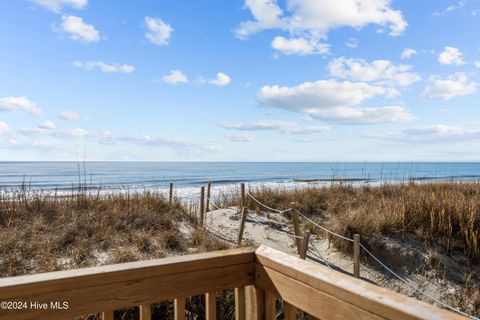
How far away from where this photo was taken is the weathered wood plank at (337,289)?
3.50ft

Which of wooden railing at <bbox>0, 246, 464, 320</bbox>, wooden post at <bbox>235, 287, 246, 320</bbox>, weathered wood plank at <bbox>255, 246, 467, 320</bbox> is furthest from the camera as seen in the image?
wooden post at <bbox>235, 287, 246, 320</bbox>

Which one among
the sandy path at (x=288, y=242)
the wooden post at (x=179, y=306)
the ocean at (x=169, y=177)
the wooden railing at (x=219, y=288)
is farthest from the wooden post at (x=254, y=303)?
the ocean at (x=169, y=177)

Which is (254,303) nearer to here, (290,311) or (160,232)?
(290,311)

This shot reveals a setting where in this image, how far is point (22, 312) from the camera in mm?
1306

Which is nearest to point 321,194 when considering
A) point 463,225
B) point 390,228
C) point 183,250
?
point 390,228

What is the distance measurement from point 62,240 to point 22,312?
640 centimetres

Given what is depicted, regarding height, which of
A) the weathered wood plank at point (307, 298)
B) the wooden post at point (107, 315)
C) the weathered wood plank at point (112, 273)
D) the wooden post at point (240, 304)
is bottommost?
the wooden post at point (240, 304)

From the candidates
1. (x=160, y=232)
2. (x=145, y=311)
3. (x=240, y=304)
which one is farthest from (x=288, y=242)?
(x=145, y=311)

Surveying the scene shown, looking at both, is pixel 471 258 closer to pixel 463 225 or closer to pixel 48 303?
pixel 463 225

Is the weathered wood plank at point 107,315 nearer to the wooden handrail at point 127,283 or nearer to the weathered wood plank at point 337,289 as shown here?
the wooden handrail at point 127,283

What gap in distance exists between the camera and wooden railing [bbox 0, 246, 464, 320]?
120 cm

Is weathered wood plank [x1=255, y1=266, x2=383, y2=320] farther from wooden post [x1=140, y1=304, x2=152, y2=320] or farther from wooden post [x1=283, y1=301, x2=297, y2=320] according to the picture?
wooden post [x1=140, y1=304, x2=152, y2=320]

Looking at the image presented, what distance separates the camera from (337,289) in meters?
1.26

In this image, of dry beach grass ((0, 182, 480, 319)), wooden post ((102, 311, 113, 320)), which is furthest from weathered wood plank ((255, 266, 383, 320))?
dry beach grass ((0, 182, 480, 319))
